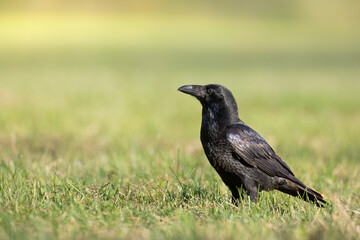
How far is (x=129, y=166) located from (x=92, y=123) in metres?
3.00

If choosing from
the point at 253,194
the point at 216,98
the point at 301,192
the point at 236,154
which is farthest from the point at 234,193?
the point at 216,98

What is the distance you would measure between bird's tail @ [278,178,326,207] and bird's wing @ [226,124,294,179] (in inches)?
2.7

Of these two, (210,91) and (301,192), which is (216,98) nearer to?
(210,91)

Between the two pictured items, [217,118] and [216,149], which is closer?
[216,149]

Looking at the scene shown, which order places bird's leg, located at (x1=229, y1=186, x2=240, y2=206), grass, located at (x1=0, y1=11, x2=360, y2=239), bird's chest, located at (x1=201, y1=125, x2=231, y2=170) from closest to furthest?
grass, located at (x1=0, y1=11, x2=360, y2=239) < bird's chest, located at (x1=201, y1=125, x2=231, y2=170) < bird's leg, located at (x1=229, y1=186, x2=240, y2=206)

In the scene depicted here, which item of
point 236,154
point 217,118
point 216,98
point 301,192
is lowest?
point 301,192

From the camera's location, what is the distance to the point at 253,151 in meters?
4.23

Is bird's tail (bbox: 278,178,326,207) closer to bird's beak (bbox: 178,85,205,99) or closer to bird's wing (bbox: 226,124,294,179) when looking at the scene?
bird's wing (bbox: 226,124,294,179)

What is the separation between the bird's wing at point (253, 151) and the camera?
4.15 m

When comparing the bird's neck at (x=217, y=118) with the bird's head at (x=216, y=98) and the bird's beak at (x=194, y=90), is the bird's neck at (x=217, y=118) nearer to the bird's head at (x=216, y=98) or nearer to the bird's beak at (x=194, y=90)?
the bird's head at (x=216, y=98)

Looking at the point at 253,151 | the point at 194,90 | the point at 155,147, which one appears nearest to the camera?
the point at 253,151

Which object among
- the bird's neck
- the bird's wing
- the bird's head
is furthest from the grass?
the bird's head

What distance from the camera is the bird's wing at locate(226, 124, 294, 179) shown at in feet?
13.6

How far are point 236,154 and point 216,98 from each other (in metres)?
0.45
